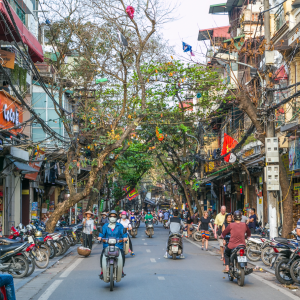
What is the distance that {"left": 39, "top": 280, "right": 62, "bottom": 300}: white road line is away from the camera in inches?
348

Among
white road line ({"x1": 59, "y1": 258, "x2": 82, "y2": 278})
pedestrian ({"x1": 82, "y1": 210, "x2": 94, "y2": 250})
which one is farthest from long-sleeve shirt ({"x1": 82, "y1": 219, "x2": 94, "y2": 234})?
white road line ({"x1": 59, "y1": 258, "x2": 82, "y2": 278})

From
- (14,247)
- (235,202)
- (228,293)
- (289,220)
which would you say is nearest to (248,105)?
(289,220)

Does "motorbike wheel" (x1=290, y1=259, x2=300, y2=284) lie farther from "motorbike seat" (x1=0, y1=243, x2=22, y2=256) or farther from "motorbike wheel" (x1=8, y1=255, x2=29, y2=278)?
"motorbike seat" (x1=0, y1=243, x2=22, y2=256)

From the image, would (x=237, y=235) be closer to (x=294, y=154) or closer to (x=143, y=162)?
(x=294, y=154)

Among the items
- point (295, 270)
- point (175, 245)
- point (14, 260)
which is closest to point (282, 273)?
point (295, 270)

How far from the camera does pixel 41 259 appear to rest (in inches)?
518

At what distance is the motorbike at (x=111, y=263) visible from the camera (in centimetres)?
966

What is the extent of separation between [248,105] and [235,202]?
20.1 m

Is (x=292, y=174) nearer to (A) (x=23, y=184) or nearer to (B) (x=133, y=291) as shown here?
(B) (x=133, y=291)

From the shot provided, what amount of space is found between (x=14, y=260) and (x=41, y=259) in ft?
6.20

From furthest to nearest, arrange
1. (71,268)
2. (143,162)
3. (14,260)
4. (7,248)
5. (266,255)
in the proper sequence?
(143,162) < (266,255) < (71,268) < (14,260) < (7,248)

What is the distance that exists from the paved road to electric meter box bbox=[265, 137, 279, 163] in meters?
3.66

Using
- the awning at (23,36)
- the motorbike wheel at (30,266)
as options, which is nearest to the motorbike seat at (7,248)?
the motorbike wheel at (30,266)

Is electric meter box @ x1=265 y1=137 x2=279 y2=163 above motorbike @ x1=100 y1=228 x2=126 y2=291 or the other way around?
above
